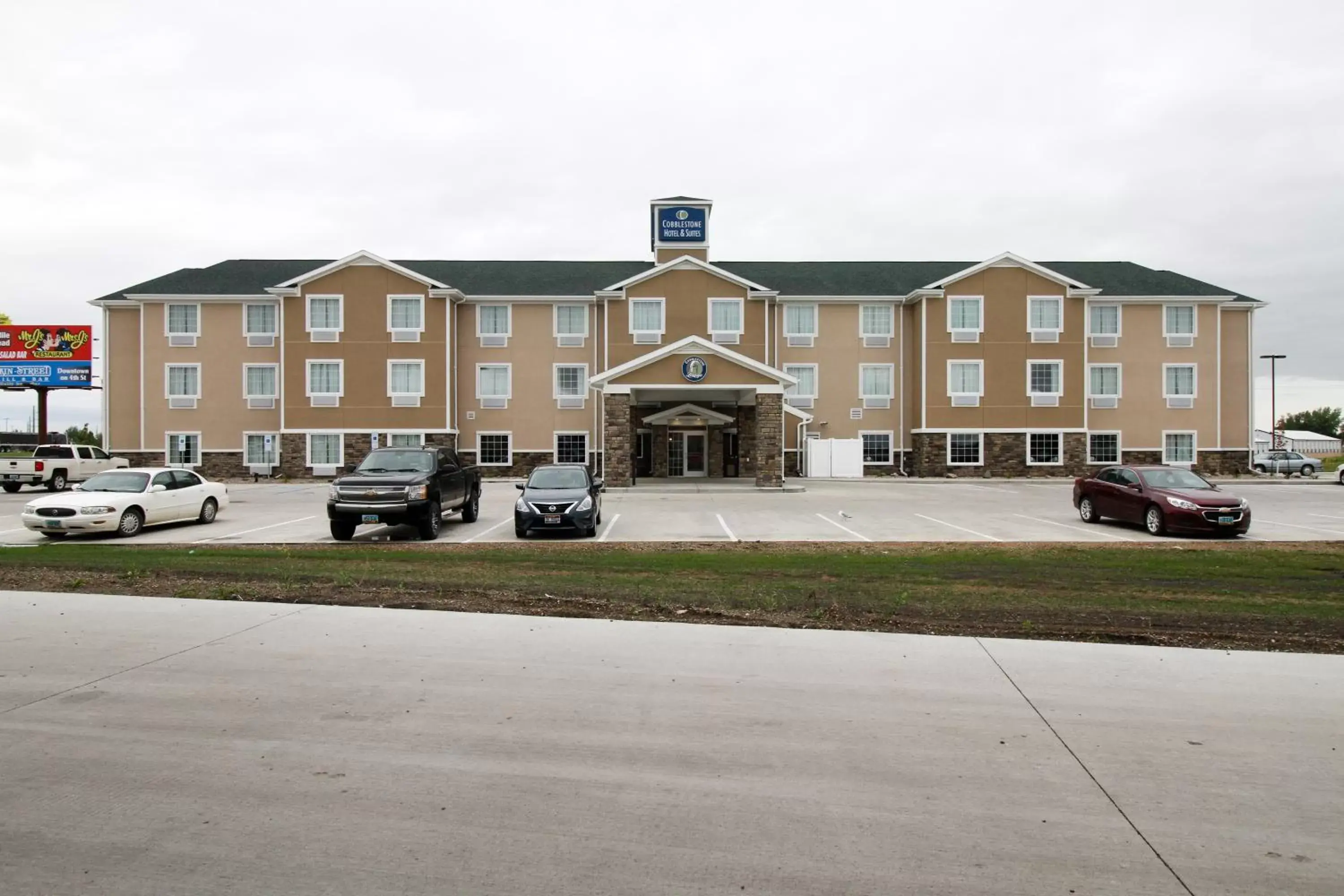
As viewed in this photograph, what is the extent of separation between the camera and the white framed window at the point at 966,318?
4156 cm

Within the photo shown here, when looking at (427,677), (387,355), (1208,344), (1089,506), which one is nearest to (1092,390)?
(1208,344)

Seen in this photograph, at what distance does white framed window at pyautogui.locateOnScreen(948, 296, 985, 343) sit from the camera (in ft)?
136

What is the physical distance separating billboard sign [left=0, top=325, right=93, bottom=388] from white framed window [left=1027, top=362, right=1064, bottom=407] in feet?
153

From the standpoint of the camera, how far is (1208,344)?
43156 mm

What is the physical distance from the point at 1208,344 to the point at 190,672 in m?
48.6

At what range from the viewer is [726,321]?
41.2 metres

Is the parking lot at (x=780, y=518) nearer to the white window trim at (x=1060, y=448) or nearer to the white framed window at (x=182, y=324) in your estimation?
the white window trim at (x=1060, y=448)

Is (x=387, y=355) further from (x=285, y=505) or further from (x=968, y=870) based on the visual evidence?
(x=968, y=870)

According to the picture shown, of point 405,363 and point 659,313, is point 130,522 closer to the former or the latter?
point 405,363

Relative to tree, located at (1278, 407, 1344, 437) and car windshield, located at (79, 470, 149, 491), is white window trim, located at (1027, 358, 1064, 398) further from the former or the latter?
tree, located at (1278, 407, 1344, 437)

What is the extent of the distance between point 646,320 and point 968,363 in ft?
52.2

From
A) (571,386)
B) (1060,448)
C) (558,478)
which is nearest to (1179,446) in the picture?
(1060,448)

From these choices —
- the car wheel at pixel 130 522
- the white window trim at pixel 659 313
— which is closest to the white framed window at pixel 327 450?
the white window trim at pixel 659 313

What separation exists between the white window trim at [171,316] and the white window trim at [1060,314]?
38.5 metres
